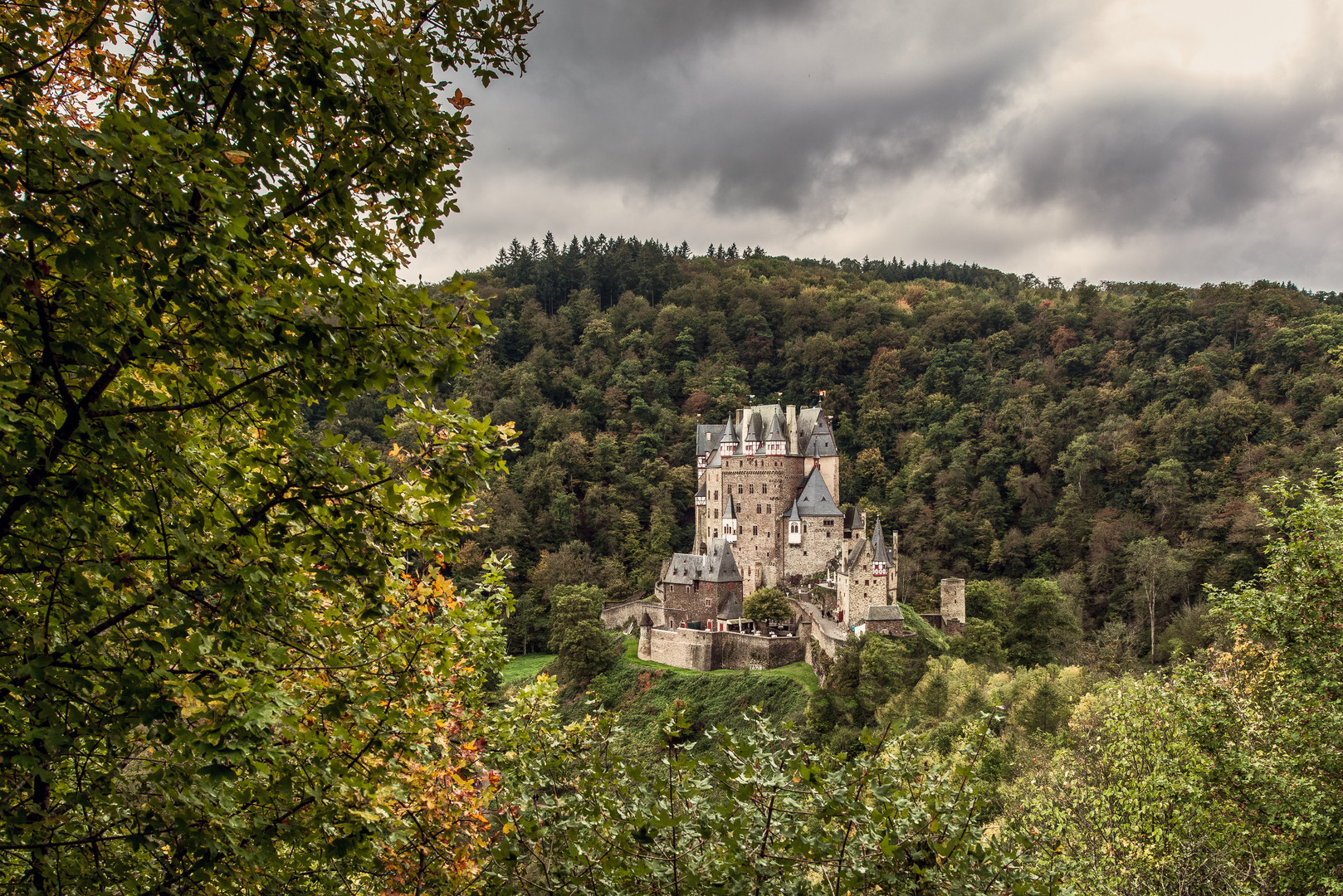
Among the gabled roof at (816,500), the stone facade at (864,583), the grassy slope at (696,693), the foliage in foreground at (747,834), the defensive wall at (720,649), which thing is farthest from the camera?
the gabled roof at (816,500)

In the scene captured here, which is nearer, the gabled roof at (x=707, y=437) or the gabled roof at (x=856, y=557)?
the gabled roof at (x=856, y=557)

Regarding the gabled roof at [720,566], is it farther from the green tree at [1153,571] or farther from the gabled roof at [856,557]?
the green tree at [1153,571]

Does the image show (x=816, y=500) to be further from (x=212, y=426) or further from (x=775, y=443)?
(x=212, y=426)

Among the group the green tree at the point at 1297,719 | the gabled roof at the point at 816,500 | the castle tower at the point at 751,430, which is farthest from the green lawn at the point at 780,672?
the green tree at the point at 1297,719

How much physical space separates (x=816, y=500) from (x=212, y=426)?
4172 cm

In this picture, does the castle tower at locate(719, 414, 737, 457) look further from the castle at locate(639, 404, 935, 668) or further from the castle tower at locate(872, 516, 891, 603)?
the castle tower at locate(872, 516, 891, 603)

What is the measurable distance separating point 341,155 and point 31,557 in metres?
2.95

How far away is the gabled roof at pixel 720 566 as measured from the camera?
4350 cm

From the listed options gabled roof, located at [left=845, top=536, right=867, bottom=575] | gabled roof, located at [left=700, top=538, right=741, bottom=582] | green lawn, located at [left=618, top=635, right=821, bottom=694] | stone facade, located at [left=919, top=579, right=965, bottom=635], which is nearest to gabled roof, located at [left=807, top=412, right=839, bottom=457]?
gabled roof, located at [left=700, top=538, right=741, bottom=582]

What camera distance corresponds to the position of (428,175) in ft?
16.7

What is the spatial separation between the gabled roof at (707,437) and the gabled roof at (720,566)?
10.1 meters

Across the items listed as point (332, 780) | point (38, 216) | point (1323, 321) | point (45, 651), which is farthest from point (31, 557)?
Answer: point (1323, 321)

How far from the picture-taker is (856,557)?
3709cm

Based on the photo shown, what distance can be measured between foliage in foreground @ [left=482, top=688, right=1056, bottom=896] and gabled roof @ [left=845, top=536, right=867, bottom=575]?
31.7 meters
